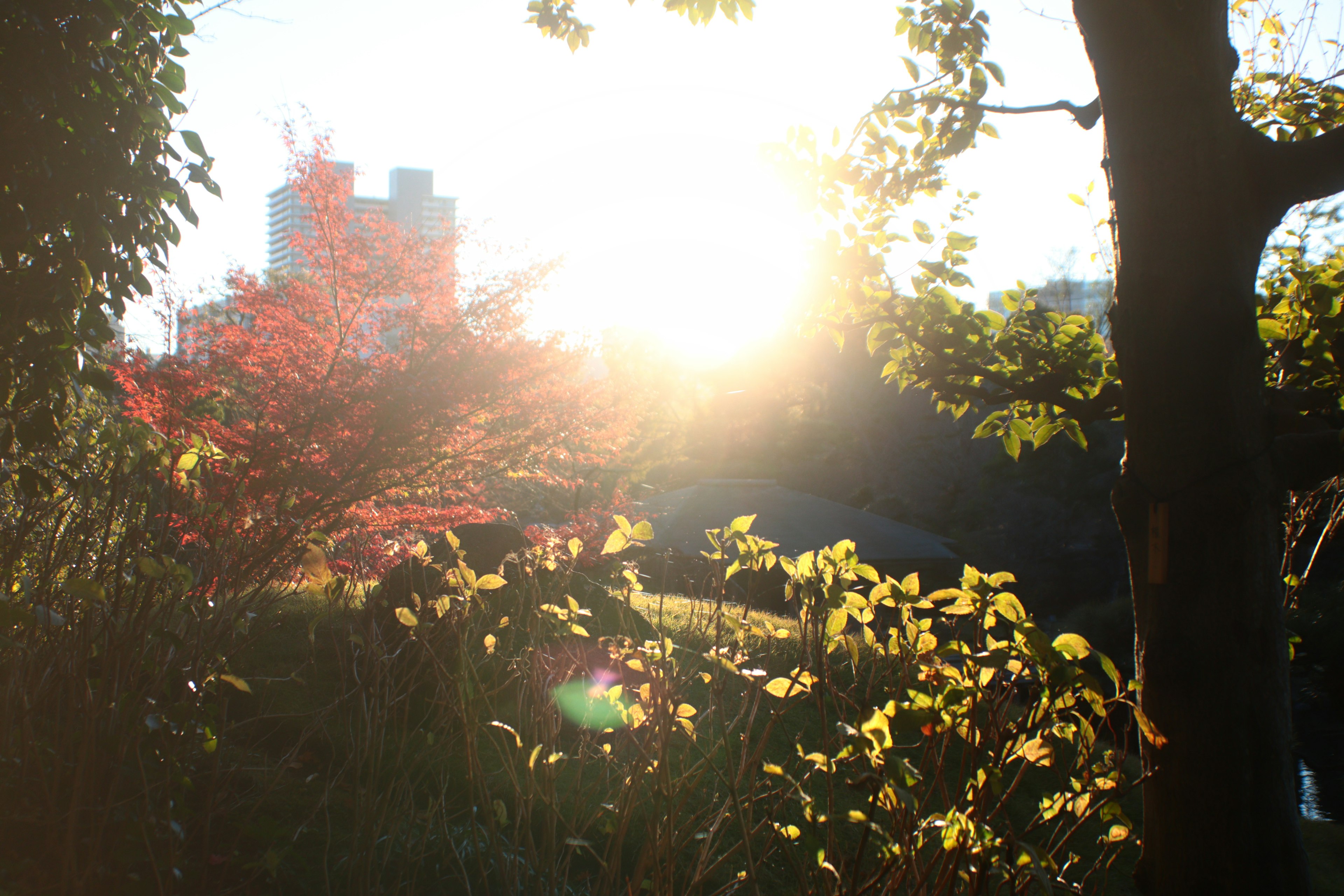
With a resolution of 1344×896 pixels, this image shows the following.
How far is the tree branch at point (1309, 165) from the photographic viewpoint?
2133mm

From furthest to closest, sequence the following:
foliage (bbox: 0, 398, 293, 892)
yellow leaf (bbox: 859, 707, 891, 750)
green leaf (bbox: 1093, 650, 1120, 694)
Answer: foliage (bbox: 0, 398, 293, 892), green leaf (bbox: 1093, 650, 1120, 694), yellow leaf (bbox: 859, 707, 891, 750)

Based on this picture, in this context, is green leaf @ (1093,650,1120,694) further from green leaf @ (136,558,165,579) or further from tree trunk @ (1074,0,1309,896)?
green leaf @ (136,558,165,579)

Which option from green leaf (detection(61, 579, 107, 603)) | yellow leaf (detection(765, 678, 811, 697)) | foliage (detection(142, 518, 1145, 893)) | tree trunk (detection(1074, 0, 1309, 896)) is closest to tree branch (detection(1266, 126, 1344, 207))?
tree trunk (detection(1074, 0, 1309, 896))

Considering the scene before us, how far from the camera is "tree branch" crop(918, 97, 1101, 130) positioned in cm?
280

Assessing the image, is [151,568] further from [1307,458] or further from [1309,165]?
[1309,165]

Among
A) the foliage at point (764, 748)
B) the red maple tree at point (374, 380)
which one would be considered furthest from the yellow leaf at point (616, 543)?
the red maple tree at point (374, 380)

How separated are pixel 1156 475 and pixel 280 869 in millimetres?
2888

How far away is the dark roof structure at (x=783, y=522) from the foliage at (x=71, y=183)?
349 inches

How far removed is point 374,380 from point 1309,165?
655cm

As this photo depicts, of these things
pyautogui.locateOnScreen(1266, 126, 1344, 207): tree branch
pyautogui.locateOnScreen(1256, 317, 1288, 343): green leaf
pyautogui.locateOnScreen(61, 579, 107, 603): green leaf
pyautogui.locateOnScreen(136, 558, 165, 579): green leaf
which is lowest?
pyautogui.locateOnScreen(61, 579, 107, 603): green leaf

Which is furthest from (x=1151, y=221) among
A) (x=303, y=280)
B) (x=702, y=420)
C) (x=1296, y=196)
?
(x=702, y=420)

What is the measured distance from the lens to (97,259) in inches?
114

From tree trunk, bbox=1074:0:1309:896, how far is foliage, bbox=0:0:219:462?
10.9ft

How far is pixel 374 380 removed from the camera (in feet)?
22.6
